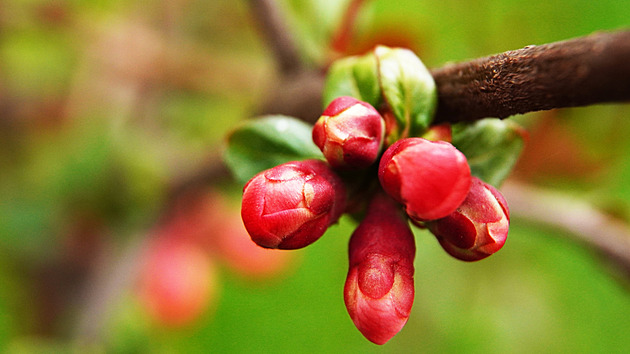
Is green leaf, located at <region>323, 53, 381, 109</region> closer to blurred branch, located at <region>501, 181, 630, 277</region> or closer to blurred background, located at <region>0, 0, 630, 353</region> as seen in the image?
blurred background, located at <region>0, 0, 630, 353</region>

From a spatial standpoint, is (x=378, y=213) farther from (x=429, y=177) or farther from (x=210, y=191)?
(x=210, y=191)

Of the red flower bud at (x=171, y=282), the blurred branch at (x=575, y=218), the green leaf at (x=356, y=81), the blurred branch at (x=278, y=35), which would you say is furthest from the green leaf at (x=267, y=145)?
the red flower bud at (x=171, y=282)

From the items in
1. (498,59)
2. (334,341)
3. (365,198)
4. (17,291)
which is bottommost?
(334,341)

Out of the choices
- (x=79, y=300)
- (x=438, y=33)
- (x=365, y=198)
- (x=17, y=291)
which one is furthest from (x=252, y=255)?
(x=438, y=33)

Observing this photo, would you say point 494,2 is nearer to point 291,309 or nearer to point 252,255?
point 252,255

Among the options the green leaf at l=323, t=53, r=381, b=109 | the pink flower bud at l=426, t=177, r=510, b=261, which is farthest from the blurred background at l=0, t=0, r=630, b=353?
the pink flower bud at l=426, t=177, r=510, b=261

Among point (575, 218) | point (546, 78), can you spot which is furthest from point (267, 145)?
point (575, 218)

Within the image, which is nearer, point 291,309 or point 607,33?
point 607,33
